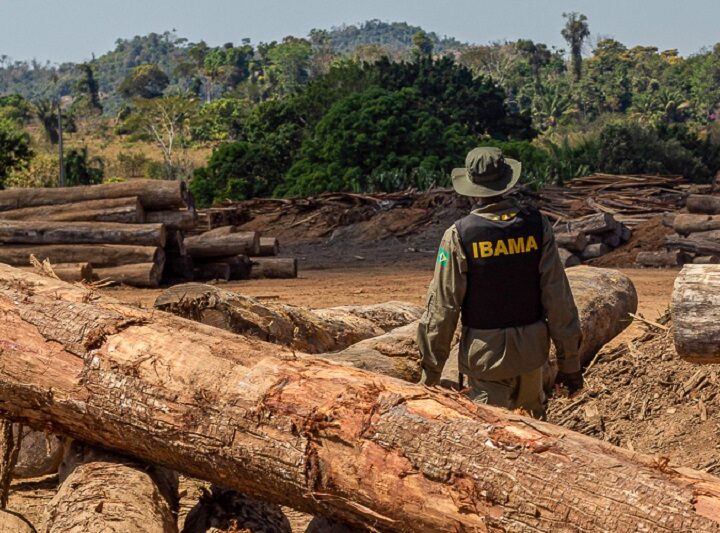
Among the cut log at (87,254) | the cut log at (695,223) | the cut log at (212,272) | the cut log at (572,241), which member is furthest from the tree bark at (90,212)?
the cut log at (695,223)

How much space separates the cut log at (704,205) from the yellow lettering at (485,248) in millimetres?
13929

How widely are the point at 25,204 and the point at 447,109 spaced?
2117 centimetres

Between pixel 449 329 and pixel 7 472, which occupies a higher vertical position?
pixel 449 329

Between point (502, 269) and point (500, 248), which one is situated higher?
point (500, 248)

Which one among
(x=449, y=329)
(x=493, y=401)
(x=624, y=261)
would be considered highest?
(x=449, y=329)

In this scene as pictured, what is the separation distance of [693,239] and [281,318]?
1153 cm

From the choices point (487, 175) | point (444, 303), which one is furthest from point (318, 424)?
point (487, 175)

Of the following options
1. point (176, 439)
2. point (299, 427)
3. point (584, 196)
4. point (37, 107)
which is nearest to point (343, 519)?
point (299, 427)

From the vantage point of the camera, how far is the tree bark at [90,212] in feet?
49.3

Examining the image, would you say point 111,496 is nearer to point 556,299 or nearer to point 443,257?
point 443,257

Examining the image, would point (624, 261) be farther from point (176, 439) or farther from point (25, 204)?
point (176, 439)

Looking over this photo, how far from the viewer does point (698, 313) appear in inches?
196

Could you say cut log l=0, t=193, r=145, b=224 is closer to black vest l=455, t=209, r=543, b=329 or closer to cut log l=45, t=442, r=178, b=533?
cut log l=45, t=442, r=178, b=533

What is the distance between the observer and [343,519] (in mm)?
4227
